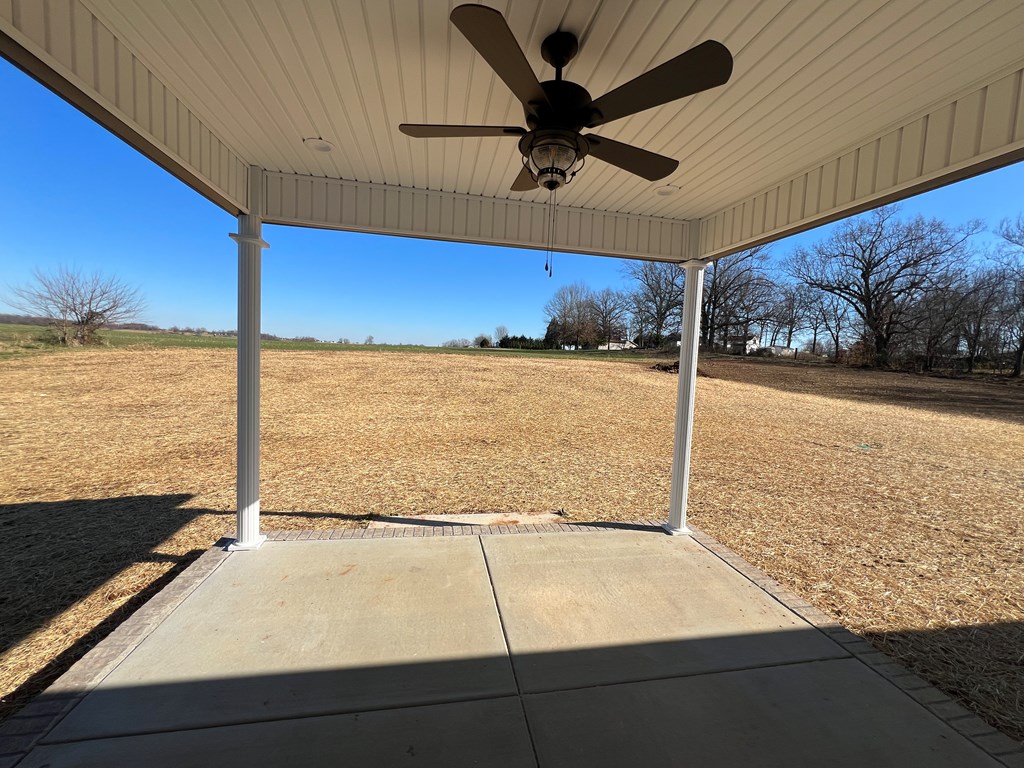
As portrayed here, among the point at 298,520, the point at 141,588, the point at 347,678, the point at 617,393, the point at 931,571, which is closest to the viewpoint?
the point at 347,678

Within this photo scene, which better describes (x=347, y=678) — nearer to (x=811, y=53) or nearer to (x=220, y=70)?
(x=220, y=70)

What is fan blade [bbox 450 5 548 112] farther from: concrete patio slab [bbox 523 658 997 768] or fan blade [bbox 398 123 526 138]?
concrete patio slab [bbox 523 658 997 768]

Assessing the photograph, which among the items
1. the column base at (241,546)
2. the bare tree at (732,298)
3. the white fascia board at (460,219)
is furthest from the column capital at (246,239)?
the bare tree at (732,298)

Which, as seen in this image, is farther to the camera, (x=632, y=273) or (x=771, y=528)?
(x=632, y=273)

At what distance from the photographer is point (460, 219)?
3.79 metres

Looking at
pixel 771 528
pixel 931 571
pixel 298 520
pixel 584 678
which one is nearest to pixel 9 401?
pixel 298 520

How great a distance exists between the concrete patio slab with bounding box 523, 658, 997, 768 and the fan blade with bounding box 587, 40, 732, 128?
2.54 meters

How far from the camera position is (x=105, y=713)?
5.93 ft

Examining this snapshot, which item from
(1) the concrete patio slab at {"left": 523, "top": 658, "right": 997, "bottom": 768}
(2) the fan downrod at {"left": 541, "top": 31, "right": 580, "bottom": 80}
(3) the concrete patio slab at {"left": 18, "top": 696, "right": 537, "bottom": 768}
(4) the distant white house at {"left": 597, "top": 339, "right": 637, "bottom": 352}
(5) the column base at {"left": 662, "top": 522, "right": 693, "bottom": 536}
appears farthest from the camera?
(4) the distant white house at {"left": 597, "top": 339, "right": 637, "bottom": 352}

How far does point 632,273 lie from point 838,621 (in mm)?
36802

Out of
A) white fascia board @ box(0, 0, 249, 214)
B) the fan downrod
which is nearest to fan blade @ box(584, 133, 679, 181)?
the fan downrod

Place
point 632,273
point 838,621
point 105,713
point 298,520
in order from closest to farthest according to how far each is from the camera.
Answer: point 105,713 < point 838,621 < point 298,520 < point 632,273

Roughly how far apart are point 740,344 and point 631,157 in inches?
1421

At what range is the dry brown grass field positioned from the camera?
2879 mm
